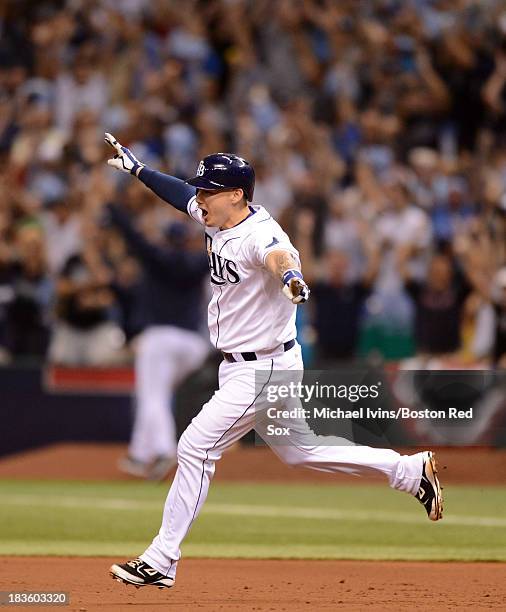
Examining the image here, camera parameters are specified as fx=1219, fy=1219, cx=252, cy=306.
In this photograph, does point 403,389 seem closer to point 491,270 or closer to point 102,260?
point 491,270

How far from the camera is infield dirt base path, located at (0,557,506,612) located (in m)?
5.74

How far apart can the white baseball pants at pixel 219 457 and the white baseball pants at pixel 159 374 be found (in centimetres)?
456

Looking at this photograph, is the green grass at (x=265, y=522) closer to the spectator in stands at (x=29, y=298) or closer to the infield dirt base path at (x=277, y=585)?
the infield dirt base path at (x=277, y=585)

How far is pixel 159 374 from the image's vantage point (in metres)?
10.7

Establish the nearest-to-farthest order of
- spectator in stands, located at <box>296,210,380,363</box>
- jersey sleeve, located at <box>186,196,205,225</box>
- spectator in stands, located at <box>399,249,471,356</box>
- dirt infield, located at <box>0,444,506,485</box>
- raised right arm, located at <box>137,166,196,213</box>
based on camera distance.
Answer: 1. jersey sleeve, located at <box>186,196,205,225</box>
2. raised right arm, located at <box>137,166,196,213</box>
3. dirt infield, located at <box>0,444,506,485</box>
4. spectator in stands, located at <box>399,249,471,356</box>
5. spectator in stands, located at <box>296,210,380,363</box>

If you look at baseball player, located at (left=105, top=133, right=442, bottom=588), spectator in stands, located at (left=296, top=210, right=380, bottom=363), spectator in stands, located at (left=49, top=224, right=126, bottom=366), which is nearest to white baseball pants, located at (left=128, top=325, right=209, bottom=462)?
spectator in stands, located at (left=49, top=224, right=126, bottom=366)

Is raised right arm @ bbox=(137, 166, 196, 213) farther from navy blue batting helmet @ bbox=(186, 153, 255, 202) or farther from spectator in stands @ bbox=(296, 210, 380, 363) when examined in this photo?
spectator in stands @ bbox=(296, 210, 380, 363)

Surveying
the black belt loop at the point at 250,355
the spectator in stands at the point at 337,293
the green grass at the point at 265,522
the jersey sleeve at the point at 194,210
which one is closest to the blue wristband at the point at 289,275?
the black belt loop at the point at 250,355

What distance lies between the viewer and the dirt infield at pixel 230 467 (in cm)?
1139

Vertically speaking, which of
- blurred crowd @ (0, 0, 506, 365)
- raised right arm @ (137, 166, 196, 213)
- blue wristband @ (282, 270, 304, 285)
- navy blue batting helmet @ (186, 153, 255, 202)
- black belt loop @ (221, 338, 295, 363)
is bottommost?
black belt loop @ (221, 338, 295, 363)

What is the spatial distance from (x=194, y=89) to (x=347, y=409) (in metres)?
9.36

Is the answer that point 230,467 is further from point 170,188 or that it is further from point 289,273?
point 289,273

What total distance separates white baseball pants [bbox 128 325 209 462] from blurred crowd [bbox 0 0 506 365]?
1.62ft

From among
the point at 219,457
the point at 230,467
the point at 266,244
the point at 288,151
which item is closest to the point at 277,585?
the point at 219,457
